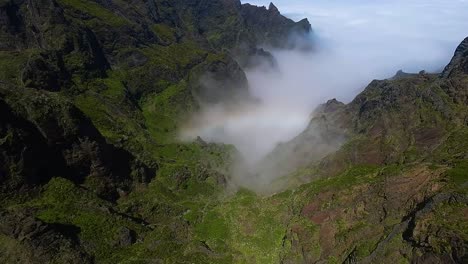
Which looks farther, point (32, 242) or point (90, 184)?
point (90, 184)

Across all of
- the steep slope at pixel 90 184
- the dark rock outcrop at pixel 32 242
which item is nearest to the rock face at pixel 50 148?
the steep slope at pixel 90 184

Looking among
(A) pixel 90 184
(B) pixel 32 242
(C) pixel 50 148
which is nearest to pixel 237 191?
(A) pixel 90 184

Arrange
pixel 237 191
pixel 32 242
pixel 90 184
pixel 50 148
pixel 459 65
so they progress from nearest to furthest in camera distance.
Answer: pixel 32 242 < pixel 50 148 < pixel 90 184 < pixel 237 191 < pixel 459 65

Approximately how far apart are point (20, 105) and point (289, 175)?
228 feet

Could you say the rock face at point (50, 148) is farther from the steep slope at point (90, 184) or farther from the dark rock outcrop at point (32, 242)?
the dark rock outcrop at point (32, 242)

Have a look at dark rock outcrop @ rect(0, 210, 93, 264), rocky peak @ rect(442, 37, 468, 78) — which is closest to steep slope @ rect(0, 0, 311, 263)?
dark rock outcrop @ rect(0, 210, 93, 264)

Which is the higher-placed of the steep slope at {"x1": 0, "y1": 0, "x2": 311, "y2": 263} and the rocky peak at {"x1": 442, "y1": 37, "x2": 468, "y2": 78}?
the rocky peak at {"x1": 442, "y1": 37, "x2": 468, "y2": 78}

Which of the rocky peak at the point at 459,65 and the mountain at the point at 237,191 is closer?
the mountain at the point at 237,191

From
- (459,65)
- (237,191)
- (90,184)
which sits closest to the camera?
(90,184)

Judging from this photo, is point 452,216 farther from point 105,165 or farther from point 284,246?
point 105,165

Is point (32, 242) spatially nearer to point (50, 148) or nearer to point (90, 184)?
point (50, 148)

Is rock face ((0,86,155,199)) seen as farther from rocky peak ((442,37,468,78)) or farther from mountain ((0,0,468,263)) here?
rocky peak ((442,37,468,78))

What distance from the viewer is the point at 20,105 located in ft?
376

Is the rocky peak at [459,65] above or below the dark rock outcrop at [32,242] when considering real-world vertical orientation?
above
